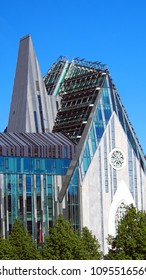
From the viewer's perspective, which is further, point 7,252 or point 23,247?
point 23,247

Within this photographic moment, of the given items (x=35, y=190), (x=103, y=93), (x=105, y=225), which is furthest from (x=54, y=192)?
(x=103, y=93)

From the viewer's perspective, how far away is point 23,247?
230 ft

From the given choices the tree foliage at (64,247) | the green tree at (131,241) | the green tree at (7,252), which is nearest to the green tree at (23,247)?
the green tree at (7,252)

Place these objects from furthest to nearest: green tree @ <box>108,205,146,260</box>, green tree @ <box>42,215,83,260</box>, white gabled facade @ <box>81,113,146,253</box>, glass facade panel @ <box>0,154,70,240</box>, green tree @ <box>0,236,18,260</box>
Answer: white gabled facade @ <box>81,113,146,253</box> < glass facade panel @ <box>0,154,70,240</box> < green tree @ <box>108,205,146,260</box> < green tree @ <box>42,215,83,260</box> < green tree @ <box>0,236,18,260</box>

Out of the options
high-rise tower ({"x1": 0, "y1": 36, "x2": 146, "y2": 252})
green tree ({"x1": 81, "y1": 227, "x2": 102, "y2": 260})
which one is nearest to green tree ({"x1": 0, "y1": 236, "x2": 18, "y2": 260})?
green tree ({"x1": 81, "y1": 227, "x2": 102, "y2": 260})

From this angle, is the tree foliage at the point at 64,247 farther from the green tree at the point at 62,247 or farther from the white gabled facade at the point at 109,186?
→ the white gabled facade at the point at 109,186

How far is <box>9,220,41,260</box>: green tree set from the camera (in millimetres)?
68838

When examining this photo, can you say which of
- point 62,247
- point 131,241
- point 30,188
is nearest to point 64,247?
point 62,247

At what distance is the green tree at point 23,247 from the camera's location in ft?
226

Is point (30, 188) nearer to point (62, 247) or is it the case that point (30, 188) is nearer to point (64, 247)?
point (62, 247)

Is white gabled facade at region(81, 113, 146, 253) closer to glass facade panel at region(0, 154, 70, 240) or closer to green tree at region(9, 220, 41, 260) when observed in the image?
glass facade panel at region(0, 154, 70, 240)

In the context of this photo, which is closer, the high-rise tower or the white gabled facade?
the high-rise tower

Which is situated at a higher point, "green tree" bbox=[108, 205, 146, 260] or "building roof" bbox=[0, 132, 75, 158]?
"building roof" bbox=[0, 132, 75, 158]
